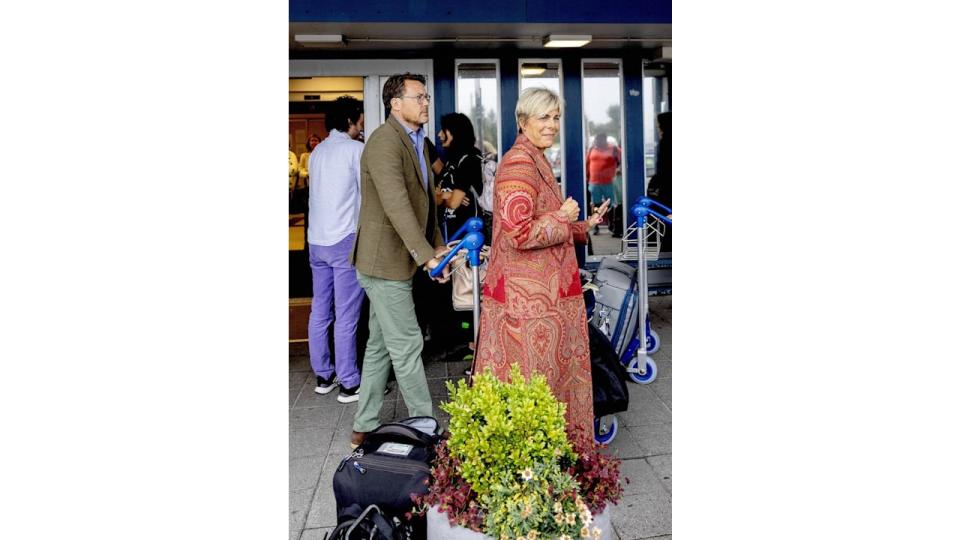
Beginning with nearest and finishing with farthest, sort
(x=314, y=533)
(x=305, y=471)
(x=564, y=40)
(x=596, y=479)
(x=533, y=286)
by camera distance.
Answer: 1. (x=596, y=479)
2. (x=314, y=533)
3. (x=533, y=286)
4. (x=305, y=471)
5. (x=564, y=40)

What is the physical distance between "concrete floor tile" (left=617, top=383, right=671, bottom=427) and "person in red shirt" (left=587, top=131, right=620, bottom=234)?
3.36m

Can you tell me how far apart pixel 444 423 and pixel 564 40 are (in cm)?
376

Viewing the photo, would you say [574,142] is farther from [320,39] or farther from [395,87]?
[395,87]

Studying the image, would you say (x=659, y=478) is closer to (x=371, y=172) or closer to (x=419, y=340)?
(x=419, y=340)

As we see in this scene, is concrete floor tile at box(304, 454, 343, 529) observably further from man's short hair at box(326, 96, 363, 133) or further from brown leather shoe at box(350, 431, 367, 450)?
man's short hair at box(326, 96, 363, 133)

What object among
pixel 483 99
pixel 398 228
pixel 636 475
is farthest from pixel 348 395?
pixel 483 99

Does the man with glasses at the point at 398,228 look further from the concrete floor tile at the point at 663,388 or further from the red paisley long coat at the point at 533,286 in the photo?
the concrete floor tile at the point at 663,388

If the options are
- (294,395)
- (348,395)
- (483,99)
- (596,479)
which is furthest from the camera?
(483,99)

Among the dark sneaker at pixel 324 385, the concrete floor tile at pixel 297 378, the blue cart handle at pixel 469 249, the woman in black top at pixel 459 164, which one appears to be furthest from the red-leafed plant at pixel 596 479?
the woman in black top at pixel 459 164

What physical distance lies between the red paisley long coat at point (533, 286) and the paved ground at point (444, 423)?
18.8 inches

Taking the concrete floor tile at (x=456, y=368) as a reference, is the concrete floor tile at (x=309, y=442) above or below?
below

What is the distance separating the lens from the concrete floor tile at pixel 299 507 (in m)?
3.35

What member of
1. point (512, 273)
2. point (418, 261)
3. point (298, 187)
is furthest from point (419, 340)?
point (298, 187)

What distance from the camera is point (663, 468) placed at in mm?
3893
